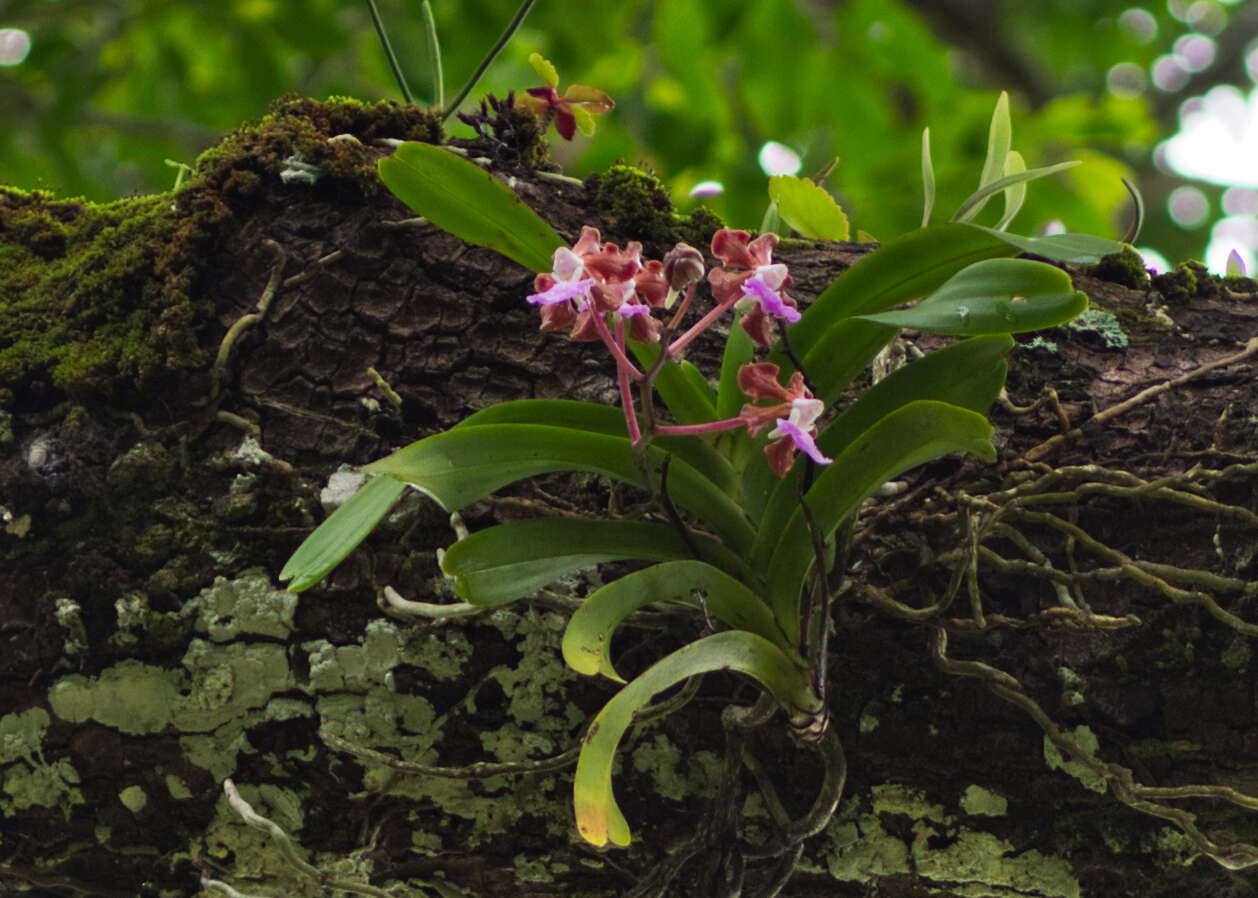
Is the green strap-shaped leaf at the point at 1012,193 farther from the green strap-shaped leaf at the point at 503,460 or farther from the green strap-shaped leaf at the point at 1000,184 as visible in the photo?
the green strap-shaped leaf at the point at 503,460

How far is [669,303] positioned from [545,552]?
0.22 meters

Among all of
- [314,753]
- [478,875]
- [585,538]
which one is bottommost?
[478,875]

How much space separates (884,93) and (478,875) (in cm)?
233

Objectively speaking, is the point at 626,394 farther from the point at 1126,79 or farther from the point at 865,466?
the point at 1126,79

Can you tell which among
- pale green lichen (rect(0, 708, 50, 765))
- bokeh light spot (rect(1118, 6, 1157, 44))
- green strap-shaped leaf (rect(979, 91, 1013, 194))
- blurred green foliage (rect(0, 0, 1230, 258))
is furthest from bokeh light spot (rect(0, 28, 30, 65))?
bokeh light spot (rect(1118, 6, 1157, 44))

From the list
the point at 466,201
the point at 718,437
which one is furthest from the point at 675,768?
the point at 466,201

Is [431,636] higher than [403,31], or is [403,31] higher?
[403,31]

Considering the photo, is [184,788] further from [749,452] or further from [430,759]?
[749,452]

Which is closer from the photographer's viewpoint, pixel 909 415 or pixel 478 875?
pixel 909 415

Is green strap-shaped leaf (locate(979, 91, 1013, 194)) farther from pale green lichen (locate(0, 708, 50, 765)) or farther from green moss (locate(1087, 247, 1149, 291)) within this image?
pale green lichen (locate(0, 708, 50, 765))

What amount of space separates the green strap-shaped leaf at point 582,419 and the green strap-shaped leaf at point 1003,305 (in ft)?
0.66

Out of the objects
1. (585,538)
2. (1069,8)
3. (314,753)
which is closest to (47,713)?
(314,753)

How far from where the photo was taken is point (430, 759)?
103 centimetres

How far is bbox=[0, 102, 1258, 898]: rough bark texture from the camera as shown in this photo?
101 cm
